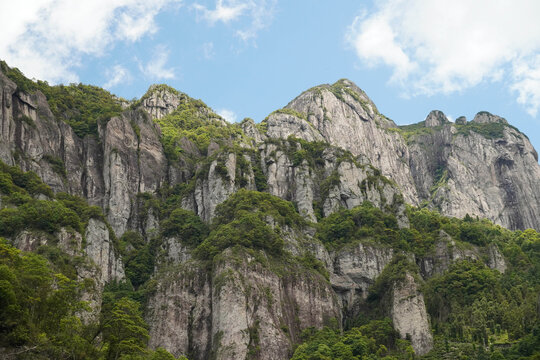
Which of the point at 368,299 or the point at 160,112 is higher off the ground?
the point at 160,112

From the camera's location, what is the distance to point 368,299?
89500mm

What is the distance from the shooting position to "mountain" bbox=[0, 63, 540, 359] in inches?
2923

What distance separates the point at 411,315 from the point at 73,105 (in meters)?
71.1

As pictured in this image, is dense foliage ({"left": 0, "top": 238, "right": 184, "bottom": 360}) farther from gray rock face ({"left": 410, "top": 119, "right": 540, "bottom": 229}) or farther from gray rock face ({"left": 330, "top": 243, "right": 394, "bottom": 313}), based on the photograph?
gray rock face ({"left": 410, "top": 119, "right": 540, "bottom": 229})

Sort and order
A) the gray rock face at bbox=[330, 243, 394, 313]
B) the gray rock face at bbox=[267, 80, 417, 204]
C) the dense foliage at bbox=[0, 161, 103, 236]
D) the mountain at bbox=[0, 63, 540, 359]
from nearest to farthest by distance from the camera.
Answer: the mountain at bbox=[0, 63, 540, 359]
the dense foliage at bbox=[0, 161, 103, 236]
the gray rock face at bbox=[330, 243, 394, 313]
the gray rock face at bbox=[267, 80, 417, 204]

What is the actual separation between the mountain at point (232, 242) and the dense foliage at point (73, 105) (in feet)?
1.27

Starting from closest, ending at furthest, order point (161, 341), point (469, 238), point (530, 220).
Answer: point (161, 341), point (469, 238), point (530, 220)

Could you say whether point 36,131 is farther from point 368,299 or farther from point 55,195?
point 368,299

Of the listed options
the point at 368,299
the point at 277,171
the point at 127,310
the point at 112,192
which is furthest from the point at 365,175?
the point at 127,310


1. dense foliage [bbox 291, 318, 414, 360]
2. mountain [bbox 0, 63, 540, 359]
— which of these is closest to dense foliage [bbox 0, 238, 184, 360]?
mountain [bbox 0, 63, 540, 359]

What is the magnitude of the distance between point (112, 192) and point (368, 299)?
4214cm

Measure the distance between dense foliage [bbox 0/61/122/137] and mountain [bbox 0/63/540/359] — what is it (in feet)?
1.27

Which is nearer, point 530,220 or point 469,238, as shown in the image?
point 469,238

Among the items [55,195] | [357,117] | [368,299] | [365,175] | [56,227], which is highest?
[357,117]
